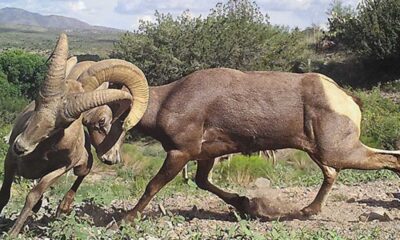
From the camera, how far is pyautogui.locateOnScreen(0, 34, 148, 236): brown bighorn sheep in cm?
706

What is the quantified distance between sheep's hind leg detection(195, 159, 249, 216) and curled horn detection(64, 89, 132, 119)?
7.81ft

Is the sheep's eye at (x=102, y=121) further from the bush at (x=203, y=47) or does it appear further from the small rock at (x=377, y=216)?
the bush at (x=203, y=47)

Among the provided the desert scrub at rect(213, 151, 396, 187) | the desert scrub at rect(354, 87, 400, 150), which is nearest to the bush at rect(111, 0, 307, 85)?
the desert scrub at rect(354, 87, 400, 150)

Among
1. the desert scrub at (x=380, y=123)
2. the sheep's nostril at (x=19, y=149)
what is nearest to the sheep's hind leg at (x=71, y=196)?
the sheep's nostril at (x=19, y=149)

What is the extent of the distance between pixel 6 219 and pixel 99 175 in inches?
443

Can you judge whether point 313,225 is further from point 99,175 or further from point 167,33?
point 167,33

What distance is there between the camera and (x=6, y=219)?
27.0 feet

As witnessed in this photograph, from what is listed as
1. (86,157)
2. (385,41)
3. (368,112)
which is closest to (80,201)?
(86,157)

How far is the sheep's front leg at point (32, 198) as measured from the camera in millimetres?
7309

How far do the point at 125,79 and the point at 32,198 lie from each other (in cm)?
173

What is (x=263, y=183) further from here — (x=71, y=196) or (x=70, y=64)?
(x=70, y=64)

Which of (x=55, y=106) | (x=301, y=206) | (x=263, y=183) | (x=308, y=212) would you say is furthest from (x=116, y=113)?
(x=263, y=183)

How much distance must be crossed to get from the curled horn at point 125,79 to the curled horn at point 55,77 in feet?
2.34

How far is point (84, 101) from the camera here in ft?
23.6
